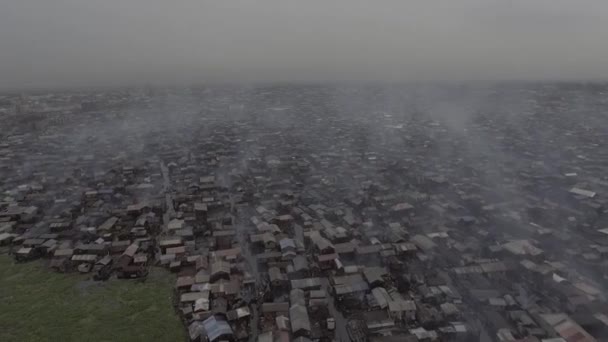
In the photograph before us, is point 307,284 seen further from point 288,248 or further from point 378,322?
point 378,322

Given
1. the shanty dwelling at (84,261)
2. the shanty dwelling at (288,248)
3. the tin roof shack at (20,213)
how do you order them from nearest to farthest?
the shanty dwelling at (84,261) < the shanty dwelling at (288,248) < the tin roof shack at (20,213)

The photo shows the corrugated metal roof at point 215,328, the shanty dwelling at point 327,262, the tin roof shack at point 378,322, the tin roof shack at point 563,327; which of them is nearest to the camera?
the tin roof shack at point 563,327

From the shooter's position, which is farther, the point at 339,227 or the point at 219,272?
the point at 339,227

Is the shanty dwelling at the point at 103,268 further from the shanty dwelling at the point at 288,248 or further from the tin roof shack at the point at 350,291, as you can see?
the tin roof shack at the point at 350,291

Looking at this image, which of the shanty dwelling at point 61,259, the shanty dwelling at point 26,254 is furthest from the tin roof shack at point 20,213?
the shanty dwelling at point 61,259

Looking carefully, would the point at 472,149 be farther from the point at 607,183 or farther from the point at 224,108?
the point at 224,108

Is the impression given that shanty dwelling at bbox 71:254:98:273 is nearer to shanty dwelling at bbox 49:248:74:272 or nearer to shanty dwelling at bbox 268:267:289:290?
shanty dwelling at bbox 49:248:74:272

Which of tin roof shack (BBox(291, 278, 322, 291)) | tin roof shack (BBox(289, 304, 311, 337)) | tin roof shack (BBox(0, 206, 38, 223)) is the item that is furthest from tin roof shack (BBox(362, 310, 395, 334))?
tin roof shack (BBox(0, 206, 38, 223))

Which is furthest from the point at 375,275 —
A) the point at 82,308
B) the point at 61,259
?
the point at 61,259

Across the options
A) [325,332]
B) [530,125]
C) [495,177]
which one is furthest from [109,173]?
[530,125]
